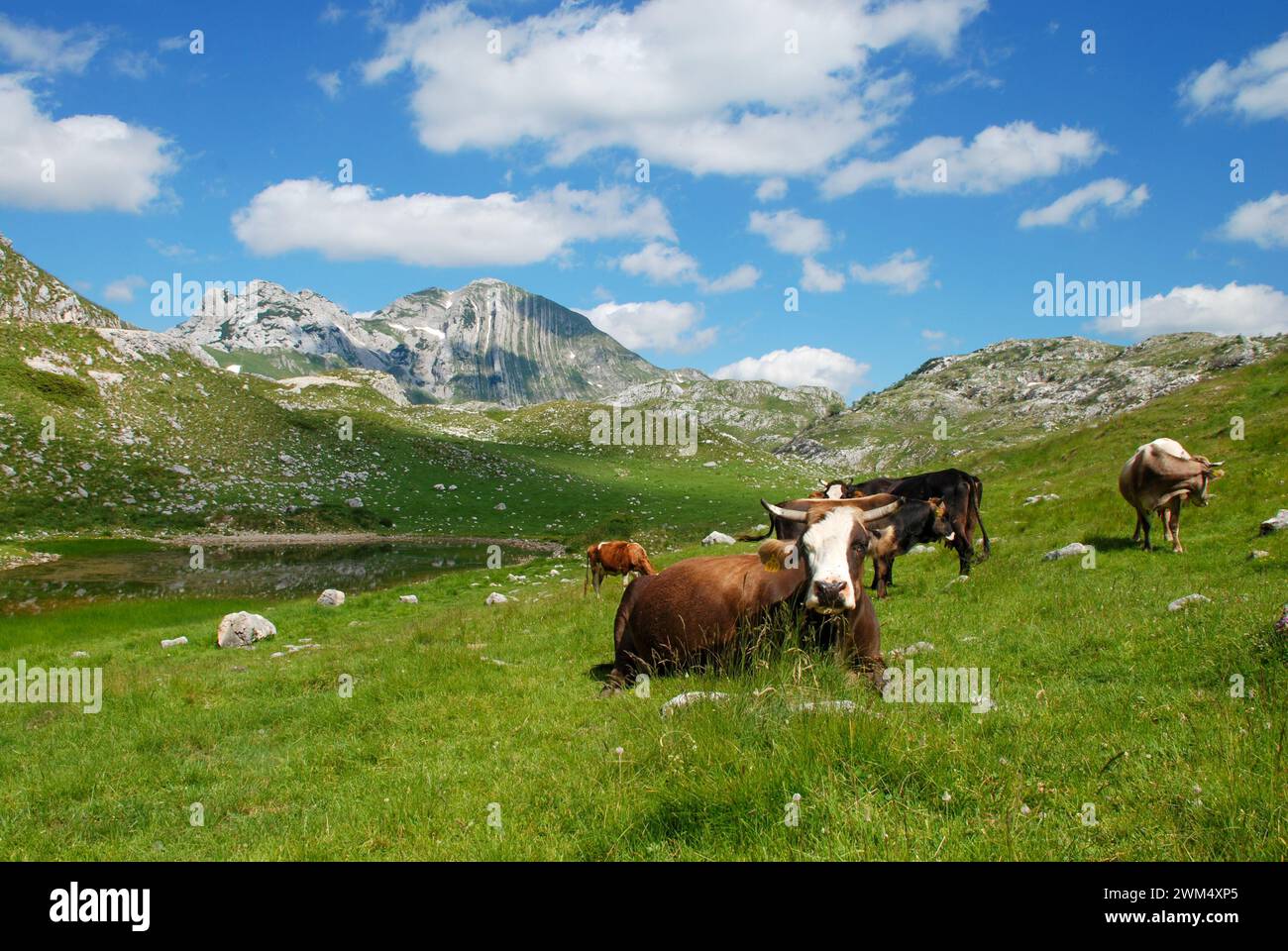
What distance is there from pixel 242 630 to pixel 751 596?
1559 cm

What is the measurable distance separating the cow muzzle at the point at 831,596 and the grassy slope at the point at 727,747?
2.21ft

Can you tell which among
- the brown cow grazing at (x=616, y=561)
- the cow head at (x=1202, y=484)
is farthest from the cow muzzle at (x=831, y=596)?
the brown cow grazing at (x=616, y=561)

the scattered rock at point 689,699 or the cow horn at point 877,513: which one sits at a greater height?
the cow horn at point 877,513

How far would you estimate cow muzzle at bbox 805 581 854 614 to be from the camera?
6.98 m

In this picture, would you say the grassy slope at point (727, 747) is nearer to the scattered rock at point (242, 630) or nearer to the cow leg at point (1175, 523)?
the cow leg at point (1175, 523)

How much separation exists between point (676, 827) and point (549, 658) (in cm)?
781

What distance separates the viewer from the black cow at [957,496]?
1761 cm

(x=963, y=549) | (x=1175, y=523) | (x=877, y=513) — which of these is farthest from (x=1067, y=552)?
(x=877, y=513)

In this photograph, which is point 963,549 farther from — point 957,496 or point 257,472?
point 257,472

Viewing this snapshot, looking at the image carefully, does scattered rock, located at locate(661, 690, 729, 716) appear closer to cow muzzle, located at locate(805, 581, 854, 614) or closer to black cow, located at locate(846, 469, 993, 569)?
cow muzzle, located at locate(805, 581, 854, 614)

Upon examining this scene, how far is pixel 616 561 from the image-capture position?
21547mm

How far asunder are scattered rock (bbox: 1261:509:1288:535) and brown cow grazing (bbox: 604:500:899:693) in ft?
36.4

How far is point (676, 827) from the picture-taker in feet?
15.3

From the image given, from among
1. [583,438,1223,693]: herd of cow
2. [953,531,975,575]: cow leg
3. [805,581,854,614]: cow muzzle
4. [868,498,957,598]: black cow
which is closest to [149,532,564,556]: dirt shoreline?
[868,498,957,598]: black cow
